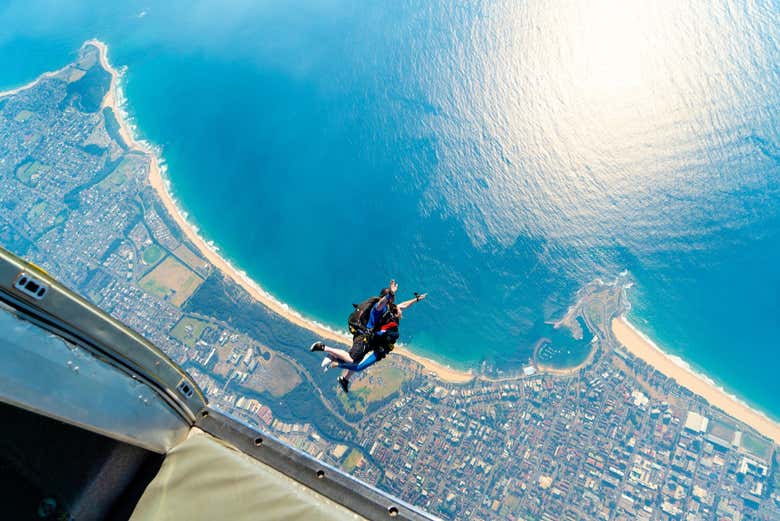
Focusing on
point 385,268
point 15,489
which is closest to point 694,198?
point 385,268

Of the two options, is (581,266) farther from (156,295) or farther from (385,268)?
(156,295)

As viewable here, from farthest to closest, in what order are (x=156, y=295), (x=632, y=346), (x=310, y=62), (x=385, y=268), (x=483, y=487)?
(x=310, y=62), (x=385, y=268), (x=156, y=295), (x=632, y=346), (x=483, y=487)

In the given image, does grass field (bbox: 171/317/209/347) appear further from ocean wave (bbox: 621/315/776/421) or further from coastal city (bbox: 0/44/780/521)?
ocean wave (bbox: 621/315/776/421)

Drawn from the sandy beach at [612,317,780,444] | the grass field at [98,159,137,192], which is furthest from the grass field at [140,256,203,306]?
the sandy beach at [612,317,780,444]

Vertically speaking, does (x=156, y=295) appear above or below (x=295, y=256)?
below

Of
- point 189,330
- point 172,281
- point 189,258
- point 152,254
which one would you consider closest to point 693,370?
point 189,330
